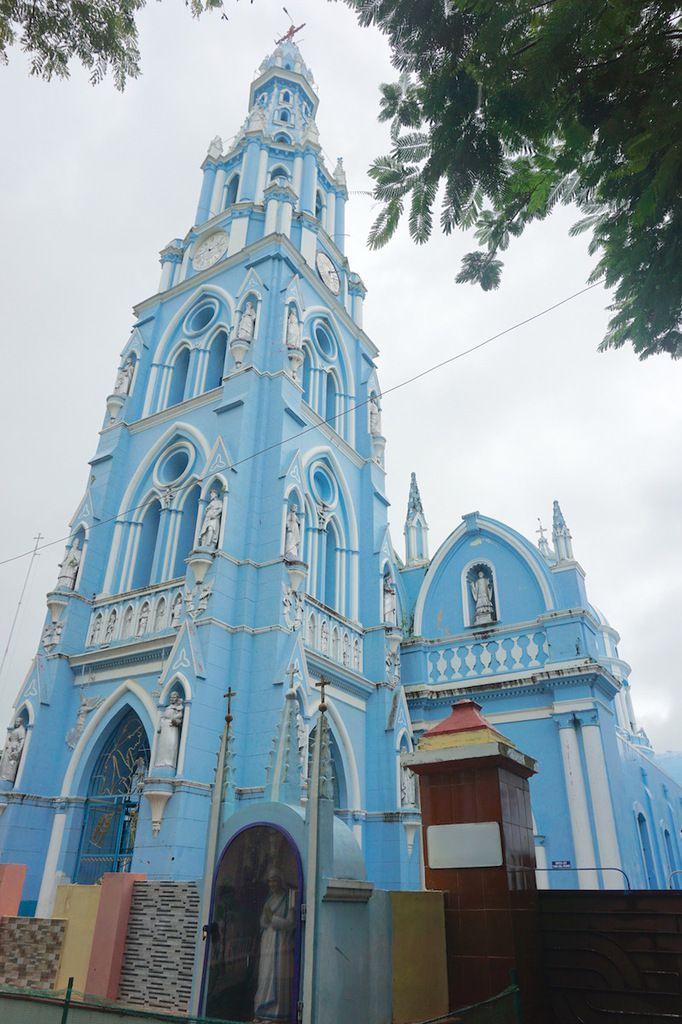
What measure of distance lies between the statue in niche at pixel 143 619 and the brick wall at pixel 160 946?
664 cm

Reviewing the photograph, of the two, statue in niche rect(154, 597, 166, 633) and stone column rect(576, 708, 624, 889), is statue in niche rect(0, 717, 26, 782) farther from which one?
stone column rect(576, 708, 624, 889)

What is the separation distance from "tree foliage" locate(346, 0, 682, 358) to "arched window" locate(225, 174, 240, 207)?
62.4ft

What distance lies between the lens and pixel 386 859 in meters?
14.0

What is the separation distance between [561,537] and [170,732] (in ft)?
34.5

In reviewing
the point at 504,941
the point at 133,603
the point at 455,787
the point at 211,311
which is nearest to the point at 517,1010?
the point at 504,941

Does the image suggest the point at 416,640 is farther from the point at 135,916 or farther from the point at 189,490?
the point at 135,916

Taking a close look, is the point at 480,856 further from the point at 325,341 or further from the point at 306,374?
the point at 325,341

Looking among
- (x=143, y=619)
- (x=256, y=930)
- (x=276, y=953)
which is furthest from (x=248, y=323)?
(x=276, y=953)

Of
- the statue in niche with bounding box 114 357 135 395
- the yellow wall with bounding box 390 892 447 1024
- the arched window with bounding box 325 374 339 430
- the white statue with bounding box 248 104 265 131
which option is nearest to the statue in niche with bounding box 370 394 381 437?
the arched window with bounding box 325 374 339 430

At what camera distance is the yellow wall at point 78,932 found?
756 cm

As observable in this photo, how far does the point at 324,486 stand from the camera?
57.0ft

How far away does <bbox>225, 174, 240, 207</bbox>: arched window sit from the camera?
2234 centimetres

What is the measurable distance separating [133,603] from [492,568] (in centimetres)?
898

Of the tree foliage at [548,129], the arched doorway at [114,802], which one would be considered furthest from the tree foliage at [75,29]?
the arched doorway at [114,802]
